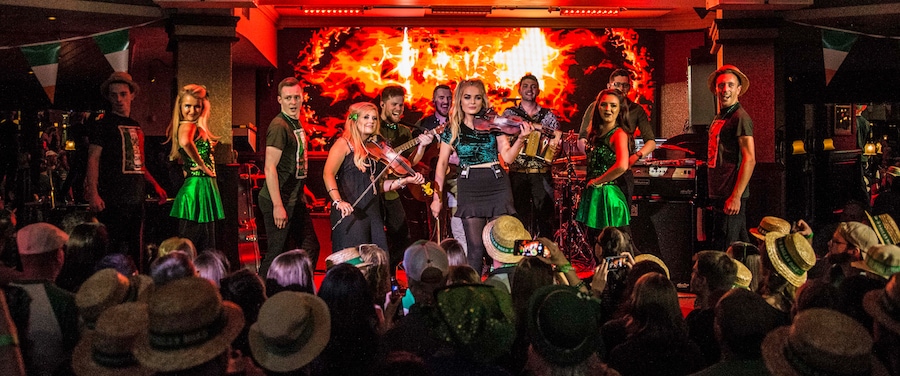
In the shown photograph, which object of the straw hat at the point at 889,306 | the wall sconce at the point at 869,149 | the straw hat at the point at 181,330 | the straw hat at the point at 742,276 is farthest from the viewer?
the wall sconce at the point at 869,149

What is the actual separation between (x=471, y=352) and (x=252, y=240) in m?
5.88

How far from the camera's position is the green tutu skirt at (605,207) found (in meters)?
6.64

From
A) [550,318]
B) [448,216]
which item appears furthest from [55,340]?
[448,216]

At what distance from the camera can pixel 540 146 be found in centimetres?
737

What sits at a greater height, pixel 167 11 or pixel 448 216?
pixel 167 11

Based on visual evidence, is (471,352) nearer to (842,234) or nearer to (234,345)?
(234,345)

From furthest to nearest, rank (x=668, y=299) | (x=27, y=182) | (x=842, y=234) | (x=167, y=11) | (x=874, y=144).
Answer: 1. (x=874, y=144)
2. (x=27, y=182)
3. (x=167, y=11)
4. (x=842, y=234)
5. (x=668, y=299)

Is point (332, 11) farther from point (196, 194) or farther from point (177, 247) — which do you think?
point (177, 247)

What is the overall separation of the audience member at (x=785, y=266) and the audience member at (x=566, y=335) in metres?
1.82

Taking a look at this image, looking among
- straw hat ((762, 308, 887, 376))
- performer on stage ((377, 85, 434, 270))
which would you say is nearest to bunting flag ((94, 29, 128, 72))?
performer on stage ((377, 85, 434, 270))

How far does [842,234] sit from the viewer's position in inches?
192

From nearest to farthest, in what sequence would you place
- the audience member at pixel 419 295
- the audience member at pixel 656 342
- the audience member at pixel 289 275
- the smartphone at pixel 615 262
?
the audience member at pixel 656 342, the audience member at pixel 419 295, the audience member at pixel 289 275, the smartphone at pixel 615 262

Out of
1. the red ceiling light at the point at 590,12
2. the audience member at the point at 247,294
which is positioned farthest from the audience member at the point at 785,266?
the red ceiling light at the point at 590,12

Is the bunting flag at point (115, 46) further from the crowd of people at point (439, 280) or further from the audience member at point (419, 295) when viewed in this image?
the audience member at point (419, 295)
